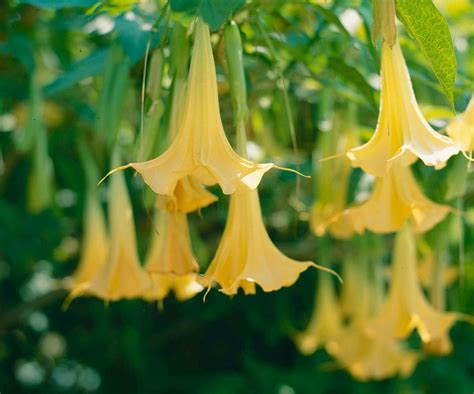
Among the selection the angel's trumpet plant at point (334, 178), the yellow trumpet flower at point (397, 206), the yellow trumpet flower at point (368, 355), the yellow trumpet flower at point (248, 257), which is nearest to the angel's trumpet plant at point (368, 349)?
the yellow trumpet flower at point (368, 355)

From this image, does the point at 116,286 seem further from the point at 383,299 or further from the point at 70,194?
the point at 70,194

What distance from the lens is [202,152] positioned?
0.82m

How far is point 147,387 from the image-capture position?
1893 mm

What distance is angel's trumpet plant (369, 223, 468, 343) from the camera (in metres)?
1.32

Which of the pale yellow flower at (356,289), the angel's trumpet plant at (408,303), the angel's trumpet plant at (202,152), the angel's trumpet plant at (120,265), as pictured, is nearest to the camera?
the angel's trumpet plant at (202,152)

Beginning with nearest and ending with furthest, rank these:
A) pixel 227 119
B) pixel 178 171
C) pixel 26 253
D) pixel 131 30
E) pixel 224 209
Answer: pixel 178 171
pixel 131 30
pixel 224 209
pixel 227 119
pixel 26 253

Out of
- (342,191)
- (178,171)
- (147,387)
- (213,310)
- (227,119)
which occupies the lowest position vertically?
(147,387)

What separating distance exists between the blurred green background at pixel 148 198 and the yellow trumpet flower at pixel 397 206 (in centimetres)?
13

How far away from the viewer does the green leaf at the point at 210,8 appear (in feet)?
2.71

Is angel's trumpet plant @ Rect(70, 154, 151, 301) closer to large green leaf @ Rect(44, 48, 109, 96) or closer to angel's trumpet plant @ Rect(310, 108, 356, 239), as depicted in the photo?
large green leaf @ Rect(44, 48, 109, 96)

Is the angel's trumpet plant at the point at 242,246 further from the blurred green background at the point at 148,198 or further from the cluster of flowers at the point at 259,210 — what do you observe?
the blurred green background at the point at 148,198

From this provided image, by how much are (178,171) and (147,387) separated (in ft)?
3.90

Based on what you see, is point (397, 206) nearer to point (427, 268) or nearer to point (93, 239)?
point (427, 268)

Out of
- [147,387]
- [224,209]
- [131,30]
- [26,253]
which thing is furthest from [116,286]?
[147,387]
